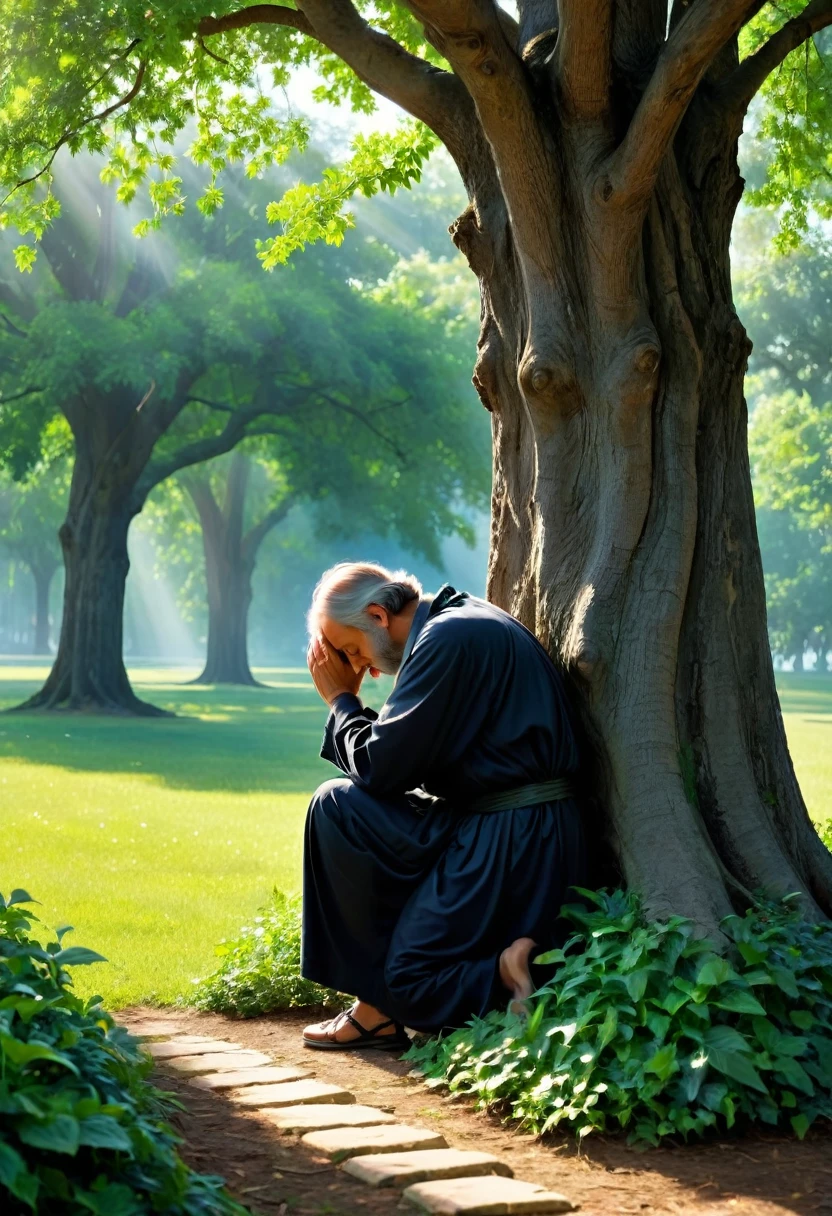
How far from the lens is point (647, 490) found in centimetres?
556

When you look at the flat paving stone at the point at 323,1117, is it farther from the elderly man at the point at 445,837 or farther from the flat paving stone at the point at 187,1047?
the flat paving stone at the point at 187,1047

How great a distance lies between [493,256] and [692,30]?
141 cm

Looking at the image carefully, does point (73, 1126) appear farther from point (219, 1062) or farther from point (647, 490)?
point (647, 490)

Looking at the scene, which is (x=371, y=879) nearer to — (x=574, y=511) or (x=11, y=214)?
(x=574, y=511)

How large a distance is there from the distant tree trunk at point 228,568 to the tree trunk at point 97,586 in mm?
12547

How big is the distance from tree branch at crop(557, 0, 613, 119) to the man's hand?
2307 millimetres

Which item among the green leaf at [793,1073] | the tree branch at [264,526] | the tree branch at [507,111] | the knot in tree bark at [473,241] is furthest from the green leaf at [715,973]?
the tree branch at [264,526]

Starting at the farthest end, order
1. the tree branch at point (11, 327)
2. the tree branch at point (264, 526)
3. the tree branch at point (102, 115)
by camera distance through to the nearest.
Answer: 1. the tree branch at point (264, 526)
2. the tree branch at point (11, 327)
3. the tree branch at point (102, 115)

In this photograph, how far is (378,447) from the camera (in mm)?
29953

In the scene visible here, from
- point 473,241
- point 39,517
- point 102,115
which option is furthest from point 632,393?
point 39,517

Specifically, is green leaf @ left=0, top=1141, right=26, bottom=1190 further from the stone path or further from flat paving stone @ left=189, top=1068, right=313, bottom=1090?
flat paving stone @ left=189, top=1068, right=313, bottom=1090

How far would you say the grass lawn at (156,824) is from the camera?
24.1 feet

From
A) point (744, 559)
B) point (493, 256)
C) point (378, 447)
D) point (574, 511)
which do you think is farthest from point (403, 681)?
point (378, 447)

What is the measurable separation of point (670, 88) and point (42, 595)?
5980 centimetres
